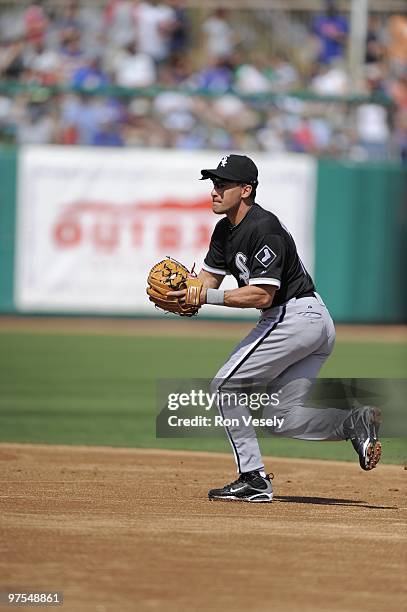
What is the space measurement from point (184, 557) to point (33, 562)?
0.66 m

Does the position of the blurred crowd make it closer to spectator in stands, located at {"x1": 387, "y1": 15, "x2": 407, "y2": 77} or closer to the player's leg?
spectator in stands, located at {"x1": 387, "y1": 15, "x2": 407, "y2": 77}

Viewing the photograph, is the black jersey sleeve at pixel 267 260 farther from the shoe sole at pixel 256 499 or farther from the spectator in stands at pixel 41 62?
the spectator in stands at pixel 41 62

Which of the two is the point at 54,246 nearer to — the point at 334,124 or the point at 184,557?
the point at 334,124

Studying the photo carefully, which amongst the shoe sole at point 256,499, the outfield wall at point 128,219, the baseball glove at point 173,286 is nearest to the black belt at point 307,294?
the baseball glove at point 173,286

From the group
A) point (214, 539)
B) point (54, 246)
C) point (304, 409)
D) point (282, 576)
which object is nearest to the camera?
point (282, 576)

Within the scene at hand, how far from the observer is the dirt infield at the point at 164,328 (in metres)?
18.3

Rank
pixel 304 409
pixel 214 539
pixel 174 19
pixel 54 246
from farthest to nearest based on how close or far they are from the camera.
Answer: pixel 174 19
pixel 54 246
pixel 304 409
pixel 214 539

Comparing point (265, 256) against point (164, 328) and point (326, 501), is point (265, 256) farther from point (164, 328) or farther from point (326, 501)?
point (164, 328)

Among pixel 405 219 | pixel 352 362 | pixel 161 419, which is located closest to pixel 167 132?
pixel 405 219

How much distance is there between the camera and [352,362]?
14719 millimetres

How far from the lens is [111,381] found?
13.0 metres

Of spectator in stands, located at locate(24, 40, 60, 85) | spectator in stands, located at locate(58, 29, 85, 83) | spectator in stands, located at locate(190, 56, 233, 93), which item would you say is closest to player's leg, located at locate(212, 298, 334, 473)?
spectator in stands, located at locate(24, 40, 60, 85)

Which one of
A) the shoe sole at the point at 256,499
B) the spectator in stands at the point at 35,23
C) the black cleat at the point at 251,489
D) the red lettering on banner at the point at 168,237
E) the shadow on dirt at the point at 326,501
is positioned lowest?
the shadow on dirt at the point at 326,501

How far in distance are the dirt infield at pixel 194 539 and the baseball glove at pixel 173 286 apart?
1.10 metres
